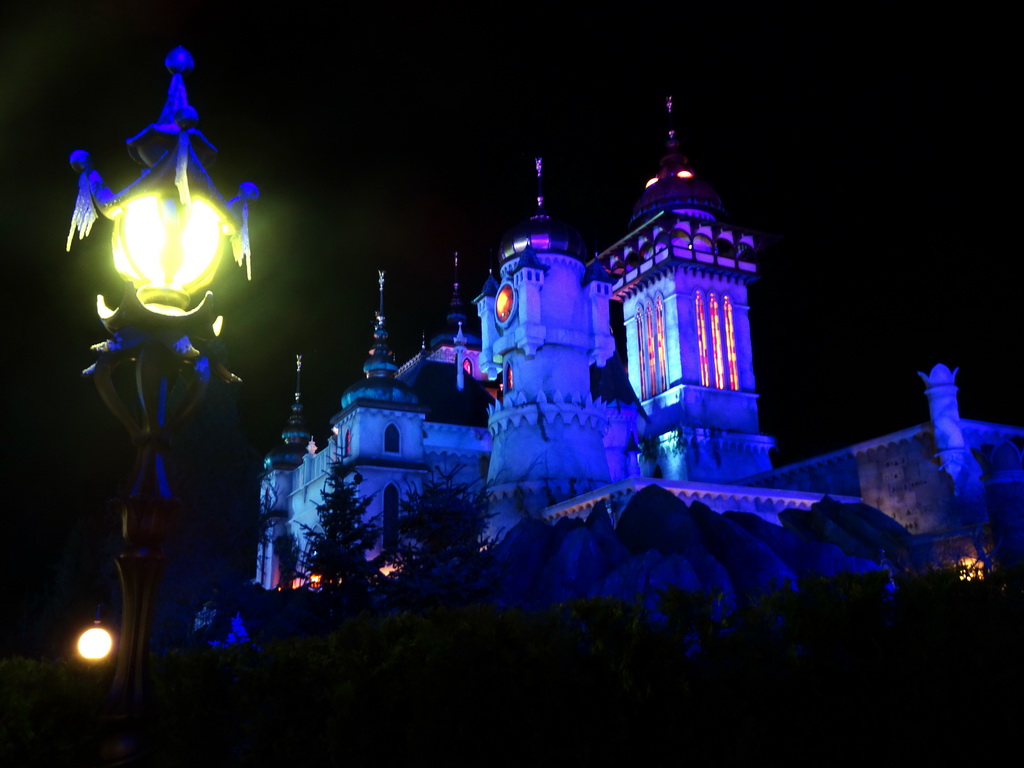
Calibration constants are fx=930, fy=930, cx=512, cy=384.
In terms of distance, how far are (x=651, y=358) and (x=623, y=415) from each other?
21.6 ft

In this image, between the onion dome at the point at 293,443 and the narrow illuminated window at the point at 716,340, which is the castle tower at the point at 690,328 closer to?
the narrow illuminated window at the point at 716,340

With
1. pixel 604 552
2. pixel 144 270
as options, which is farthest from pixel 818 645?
pixel 604 552

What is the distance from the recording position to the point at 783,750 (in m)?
7.38

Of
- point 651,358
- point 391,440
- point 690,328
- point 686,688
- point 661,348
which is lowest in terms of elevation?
point 686,688

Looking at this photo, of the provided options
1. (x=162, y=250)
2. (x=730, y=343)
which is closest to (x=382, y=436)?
(x=730, y=343)

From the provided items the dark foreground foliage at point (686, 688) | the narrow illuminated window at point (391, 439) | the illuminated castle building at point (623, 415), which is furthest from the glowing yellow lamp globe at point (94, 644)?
the narrow illuminated window at point (391, 439)

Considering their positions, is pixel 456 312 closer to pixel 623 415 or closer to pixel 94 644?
pixel 623 415

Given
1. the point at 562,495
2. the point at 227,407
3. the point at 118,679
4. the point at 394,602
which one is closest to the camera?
the point at 118,679

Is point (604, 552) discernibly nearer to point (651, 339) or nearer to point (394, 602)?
point (394, 602)

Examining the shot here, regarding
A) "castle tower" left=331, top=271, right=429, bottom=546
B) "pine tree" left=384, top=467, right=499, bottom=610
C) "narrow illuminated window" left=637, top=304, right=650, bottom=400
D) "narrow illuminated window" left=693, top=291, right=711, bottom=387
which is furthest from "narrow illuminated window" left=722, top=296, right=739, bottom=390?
"pine tree" left=384, top=467, right=499, bottom=610

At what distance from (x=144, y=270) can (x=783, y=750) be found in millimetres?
6018

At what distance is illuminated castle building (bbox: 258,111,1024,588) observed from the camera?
38281mm

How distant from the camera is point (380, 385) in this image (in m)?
48.8

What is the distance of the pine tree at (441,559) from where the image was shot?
2159 centimetres
